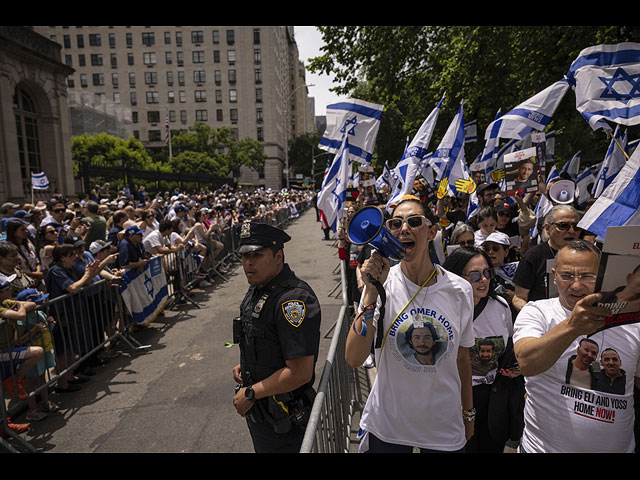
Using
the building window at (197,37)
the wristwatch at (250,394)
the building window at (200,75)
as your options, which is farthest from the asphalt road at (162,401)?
the building window at (197,37)

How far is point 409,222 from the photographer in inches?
87.7

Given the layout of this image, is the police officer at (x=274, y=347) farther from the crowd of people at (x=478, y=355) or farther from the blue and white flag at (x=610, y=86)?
the blue and white flag at (x=610, y=86)

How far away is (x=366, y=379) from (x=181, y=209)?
785 cm

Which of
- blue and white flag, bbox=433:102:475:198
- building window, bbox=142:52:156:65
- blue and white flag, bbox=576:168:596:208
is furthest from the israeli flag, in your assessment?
building window, bbox=142:52:156:65

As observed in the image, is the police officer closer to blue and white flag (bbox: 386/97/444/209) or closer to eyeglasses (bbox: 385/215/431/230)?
eyeglasses (bbox: 385/215/431/230)

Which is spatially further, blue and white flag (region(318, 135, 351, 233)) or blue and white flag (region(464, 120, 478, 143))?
blue and white flag (region(464, 120, 478, 143))

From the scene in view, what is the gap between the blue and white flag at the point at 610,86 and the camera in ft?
13.0

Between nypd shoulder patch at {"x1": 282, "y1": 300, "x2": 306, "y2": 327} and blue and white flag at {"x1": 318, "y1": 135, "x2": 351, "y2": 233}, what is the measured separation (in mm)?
4581

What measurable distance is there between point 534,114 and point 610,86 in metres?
1.36

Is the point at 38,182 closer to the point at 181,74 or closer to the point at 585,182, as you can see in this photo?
the point at 585,182

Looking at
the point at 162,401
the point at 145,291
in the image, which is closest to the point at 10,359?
the point at 162,401

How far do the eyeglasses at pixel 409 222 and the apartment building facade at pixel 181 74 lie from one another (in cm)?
7068

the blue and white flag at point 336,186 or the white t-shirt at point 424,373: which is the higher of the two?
the blue and white flag at point 336,186

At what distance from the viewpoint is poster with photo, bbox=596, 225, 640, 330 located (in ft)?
4.69
